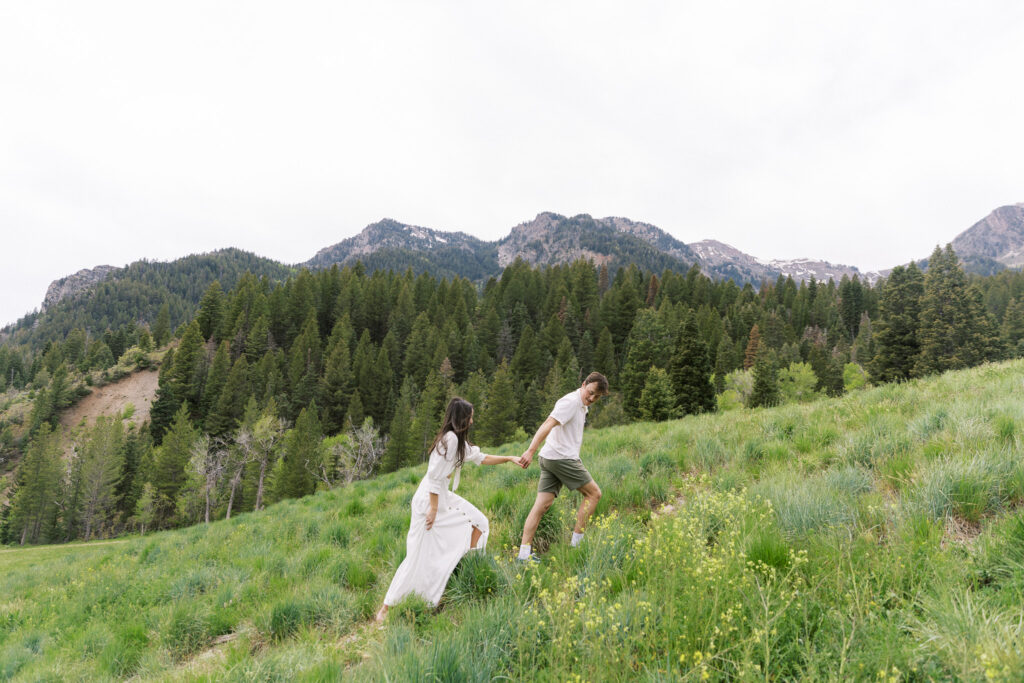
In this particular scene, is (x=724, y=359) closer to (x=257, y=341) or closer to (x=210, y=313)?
(x=257, y=341)

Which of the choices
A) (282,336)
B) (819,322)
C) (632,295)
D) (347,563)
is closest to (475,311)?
(632,295)

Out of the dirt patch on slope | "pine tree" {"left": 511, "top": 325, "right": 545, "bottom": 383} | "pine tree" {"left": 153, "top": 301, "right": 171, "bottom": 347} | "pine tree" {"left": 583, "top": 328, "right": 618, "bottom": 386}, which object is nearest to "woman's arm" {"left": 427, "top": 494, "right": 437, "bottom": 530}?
"pine tree" {"left": 511, "top": 325, "right": 545, "bottom": 383}

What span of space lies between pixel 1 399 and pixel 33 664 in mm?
139514

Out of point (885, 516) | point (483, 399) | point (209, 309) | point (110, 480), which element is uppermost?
point (209, 309)

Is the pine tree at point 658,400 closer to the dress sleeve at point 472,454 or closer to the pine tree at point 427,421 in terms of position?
the pine tree at point 427,421

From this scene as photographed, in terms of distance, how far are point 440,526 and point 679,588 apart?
285cm

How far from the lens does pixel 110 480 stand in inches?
2256

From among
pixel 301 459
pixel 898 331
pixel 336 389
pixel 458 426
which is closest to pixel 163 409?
pixel 336 389

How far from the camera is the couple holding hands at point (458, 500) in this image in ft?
15.2

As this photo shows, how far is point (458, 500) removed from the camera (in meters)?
5.33

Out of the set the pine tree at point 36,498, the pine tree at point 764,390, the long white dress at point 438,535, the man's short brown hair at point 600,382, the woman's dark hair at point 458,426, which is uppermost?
the man's short brown hair at point 600,382

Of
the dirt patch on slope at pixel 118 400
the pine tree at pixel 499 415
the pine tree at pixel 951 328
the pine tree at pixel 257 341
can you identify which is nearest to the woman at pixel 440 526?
the pine tree at pixel 951 328

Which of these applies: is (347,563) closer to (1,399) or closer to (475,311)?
(475,311)

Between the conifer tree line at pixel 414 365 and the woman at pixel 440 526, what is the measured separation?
35.6 metres
